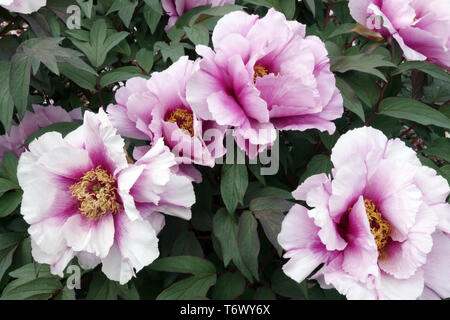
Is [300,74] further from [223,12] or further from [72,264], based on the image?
[72,264]

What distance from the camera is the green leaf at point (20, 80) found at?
670 mm

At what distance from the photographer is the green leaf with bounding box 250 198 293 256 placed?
25.9 inches

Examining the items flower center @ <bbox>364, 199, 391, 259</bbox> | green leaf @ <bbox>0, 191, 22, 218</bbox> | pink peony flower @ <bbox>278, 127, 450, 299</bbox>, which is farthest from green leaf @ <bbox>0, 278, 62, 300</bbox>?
flower center @ <bbox>364, 199, 391, 259</bbox>

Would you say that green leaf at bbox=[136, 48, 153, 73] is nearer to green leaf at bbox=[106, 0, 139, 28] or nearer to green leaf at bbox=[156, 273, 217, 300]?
green leaf at bbox=[106, 0, 139, 28]

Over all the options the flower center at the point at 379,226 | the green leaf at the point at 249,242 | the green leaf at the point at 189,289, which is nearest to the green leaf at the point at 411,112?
the flower center at the point at 379,226

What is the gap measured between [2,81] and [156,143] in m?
0.30

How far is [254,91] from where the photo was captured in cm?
62

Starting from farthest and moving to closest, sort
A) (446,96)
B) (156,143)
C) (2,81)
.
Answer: (446,96) → (2,81) → (156,143)

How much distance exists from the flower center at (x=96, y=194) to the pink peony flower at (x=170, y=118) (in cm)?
6

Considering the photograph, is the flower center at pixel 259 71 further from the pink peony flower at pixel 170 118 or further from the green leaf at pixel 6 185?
the green leaf at pixel 6 185

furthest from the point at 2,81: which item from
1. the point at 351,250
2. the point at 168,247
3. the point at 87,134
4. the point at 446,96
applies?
the point at 446,96

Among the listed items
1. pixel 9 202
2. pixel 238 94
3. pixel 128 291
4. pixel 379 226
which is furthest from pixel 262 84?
pixel 9 202

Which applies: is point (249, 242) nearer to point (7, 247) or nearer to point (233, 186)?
point (233, 186)

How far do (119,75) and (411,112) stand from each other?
1.57 feet
